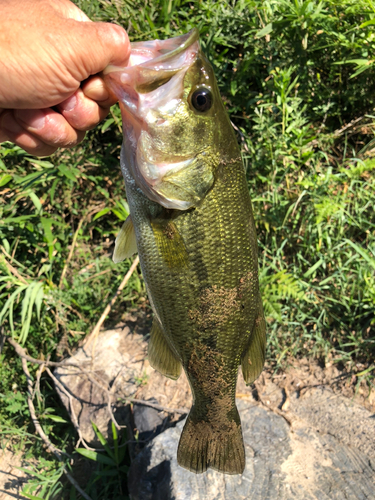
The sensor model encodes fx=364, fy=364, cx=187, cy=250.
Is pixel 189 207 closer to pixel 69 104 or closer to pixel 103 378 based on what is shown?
pixel 69 104

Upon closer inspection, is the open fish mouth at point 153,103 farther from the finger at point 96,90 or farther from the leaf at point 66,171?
the leaf at point 66,171

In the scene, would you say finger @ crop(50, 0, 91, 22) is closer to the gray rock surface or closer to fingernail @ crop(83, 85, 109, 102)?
fingernail @ crop(83, 85, 109, 102)

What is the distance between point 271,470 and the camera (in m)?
2.49

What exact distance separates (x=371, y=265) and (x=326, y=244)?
42 cm

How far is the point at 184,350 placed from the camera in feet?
5.70

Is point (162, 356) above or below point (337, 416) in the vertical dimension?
above

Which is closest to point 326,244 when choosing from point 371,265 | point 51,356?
point 371,265

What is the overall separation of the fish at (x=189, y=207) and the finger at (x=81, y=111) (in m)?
0.27

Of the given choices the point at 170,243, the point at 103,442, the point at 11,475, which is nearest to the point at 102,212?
the point at 103,442

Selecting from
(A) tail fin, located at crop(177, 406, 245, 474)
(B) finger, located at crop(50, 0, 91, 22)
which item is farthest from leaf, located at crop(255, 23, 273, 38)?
(A) tail fin, located at crop(177, 406, 245, 474)

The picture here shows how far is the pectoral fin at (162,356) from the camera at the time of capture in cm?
187

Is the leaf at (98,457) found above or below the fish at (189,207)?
below

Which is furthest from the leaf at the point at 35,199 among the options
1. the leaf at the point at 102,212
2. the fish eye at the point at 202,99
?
the fish eye at the point at 202,99

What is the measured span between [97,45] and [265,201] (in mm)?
2340
